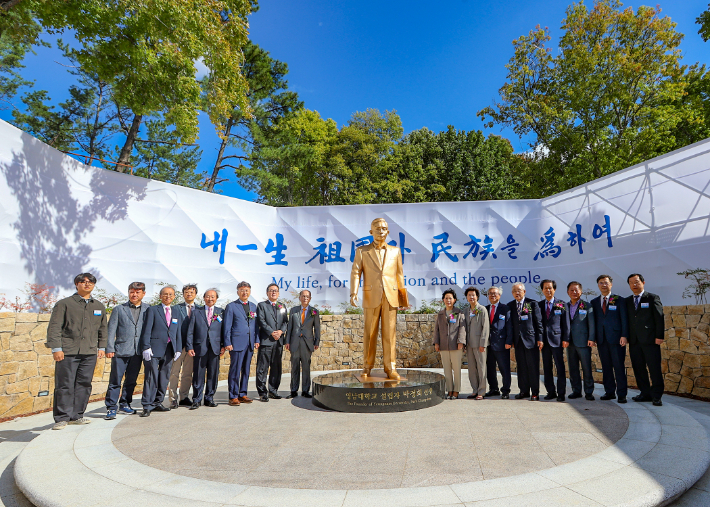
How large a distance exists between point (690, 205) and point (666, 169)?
2.71ft

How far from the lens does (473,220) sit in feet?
32.1

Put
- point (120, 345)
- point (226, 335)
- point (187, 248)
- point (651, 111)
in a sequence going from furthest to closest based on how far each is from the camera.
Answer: point (651, 111)
point (187, 248)
point (226, 335)
point (120, 345)

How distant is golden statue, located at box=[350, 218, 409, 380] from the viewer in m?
5.07

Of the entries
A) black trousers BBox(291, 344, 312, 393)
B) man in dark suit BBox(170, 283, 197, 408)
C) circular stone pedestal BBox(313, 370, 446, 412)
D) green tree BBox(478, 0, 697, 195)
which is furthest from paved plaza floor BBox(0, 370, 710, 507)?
green tree BBox(478, 0, 697, 195)

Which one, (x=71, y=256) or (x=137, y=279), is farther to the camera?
(x=137, y=279)

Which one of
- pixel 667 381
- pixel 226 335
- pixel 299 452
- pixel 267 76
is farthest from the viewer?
pixel 267 76

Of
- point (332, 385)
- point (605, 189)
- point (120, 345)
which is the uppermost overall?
point (605, 189)

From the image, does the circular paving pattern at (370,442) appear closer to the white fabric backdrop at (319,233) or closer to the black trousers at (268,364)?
the black trousers at (268,364)

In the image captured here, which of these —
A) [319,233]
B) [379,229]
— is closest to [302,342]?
[379,229]

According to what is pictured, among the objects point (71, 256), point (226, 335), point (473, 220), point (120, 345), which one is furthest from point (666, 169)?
point (71, 256)

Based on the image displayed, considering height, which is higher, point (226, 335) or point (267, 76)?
point (267, 76)

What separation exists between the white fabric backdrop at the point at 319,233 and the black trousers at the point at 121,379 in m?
3.24

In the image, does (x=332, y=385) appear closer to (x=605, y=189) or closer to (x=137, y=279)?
(x=137, y=279)

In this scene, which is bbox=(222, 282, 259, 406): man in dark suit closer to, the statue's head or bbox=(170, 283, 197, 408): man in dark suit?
bbox=(170, 283, 197, 408): man in dark suit
